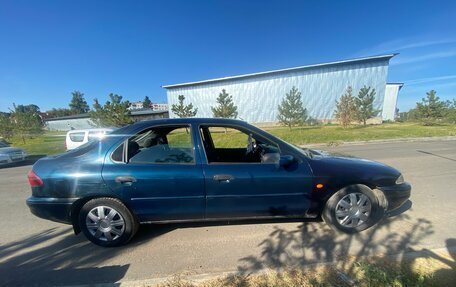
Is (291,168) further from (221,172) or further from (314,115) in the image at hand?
(314,115)

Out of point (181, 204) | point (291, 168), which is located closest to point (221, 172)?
point (181, 204)

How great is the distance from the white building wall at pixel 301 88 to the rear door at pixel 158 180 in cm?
3673

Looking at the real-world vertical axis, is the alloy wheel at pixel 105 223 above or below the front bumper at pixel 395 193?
below

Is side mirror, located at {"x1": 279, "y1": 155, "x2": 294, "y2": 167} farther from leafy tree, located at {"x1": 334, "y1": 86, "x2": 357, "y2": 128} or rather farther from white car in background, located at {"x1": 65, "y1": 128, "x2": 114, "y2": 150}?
leafy tree, located at {"x1": 334, "y1": 86, "x2": 357, "y2": 128}

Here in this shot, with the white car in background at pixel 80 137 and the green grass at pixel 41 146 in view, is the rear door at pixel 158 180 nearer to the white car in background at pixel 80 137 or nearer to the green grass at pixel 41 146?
the white car in background at pixel 80 137

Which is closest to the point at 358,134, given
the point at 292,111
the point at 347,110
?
the point at 347,110

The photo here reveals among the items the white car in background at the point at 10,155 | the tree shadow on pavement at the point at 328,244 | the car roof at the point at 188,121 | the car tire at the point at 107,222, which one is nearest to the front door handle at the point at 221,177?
the car roof at the point at 188,121

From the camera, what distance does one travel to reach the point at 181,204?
2.91 meters

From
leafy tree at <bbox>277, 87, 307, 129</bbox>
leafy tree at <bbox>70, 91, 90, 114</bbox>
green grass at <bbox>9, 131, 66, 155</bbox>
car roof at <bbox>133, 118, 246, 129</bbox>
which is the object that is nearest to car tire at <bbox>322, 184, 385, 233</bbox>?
car roof at <bbox>133, 118, 246, 129</bbox>

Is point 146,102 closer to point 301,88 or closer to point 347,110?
point 301,88

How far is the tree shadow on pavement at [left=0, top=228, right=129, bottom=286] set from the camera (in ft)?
7.92

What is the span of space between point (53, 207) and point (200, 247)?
1950mm

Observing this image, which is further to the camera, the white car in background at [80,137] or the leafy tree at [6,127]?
the leafy tree at [6,127]

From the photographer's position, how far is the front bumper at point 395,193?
3109 mm
